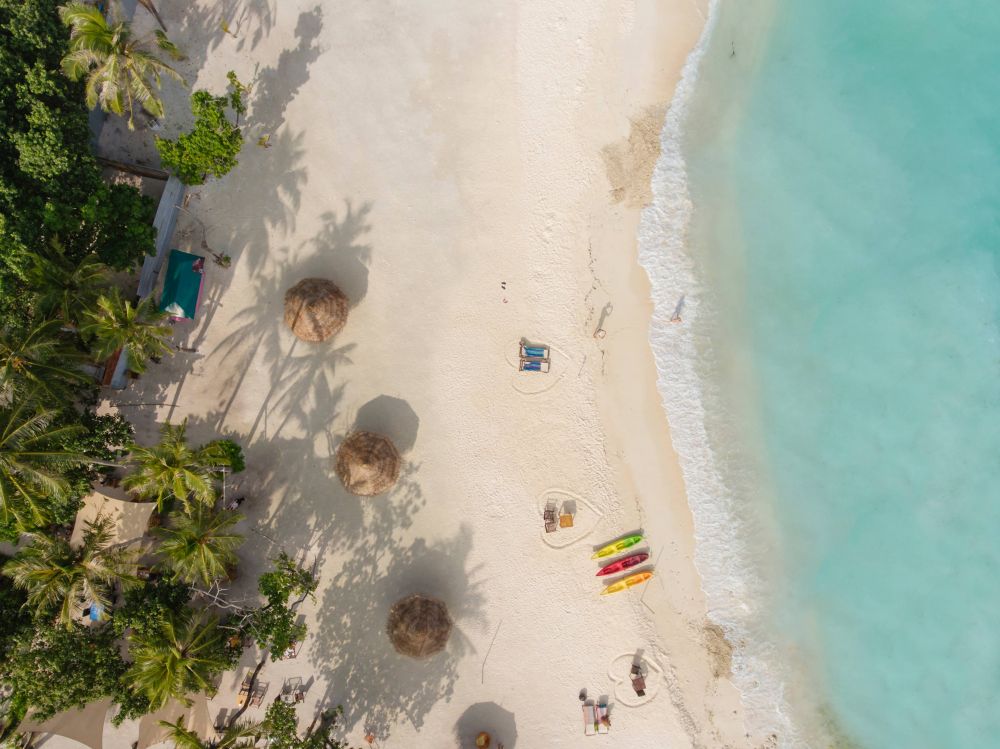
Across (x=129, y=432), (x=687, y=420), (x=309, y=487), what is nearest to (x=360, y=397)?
(x=309, y=487)

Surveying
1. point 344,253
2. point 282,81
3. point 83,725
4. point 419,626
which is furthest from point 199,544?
point 282,81

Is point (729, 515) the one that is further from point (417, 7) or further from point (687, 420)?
point (417, 7)

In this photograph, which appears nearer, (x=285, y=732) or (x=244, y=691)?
(x=285, y=732)

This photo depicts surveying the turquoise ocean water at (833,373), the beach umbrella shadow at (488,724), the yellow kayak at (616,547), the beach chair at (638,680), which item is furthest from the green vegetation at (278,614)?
the turquoise ocean water at (833,373)

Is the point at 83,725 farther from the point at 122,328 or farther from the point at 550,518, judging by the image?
the point at 550,518

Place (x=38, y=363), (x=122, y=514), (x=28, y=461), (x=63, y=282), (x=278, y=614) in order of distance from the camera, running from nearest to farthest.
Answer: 1. (x=28, y=461)
2. (x=38, y=363)
3. (x=63, y=282)
4. (x=278, y=614)
5. (x=122, y=514)

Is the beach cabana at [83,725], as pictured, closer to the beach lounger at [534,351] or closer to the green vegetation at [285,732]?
the green vegetation at [285,732]

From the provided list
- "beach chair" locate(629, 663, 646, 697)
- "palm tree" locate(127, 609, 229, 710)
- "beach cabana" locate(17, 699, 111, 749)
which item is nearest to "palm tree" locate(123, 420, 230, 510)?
"palm tree" locate(127, 609, 229, 710)
